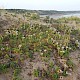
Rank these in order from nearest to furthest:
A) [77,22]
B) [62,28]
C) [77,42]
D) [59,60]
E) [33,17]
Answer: [59,60] < [77,42] < [62,28] < [33,17] < [77,22]

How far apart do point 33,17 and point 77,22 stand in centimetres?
237

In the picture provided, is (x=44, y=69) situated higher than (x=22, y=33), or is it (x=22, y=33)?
(x=22, y=33)

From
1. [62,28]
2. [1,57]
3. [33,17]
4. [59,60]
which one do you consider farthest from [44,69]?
[33,17]

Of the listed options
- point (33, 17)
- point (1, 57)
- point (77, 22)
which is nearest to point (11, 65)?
point (1, 57)

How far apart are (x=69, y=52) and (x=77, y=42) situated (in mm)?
743

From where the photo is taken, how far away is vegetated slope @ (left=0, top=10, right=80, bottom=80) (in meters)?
7.29

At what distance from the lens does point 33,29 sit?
9.48 metres

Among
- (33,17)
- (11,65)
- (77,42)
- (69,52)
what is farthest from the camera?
(33,17)

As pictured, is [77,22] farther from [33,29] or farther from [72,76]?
[72,76]

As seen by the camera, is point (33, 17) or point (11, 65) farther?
point (33, 17)

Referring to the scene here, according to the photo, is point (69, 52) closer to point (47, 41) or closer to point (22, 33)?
point (47, 41)

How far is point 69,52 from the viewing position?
8.52 meters

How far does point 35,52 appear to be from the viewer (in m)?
8.15

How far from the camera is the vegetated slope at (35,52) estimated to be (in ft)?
23.9
